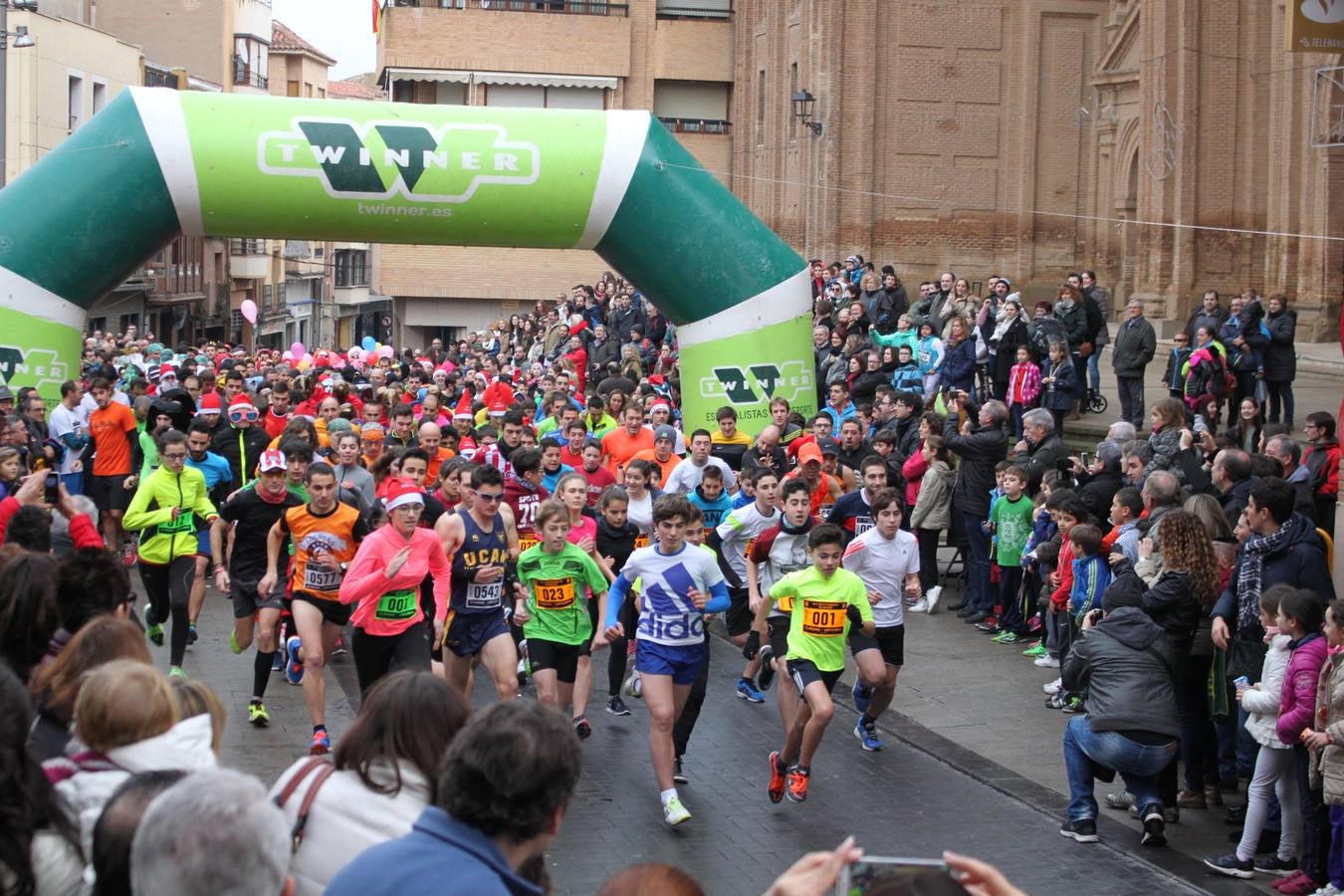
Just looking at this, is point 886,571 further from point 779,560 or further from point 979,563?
point 979,563

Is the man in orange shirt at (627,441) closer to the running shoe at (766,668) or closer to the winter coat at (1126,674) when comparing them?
the running shoe at (766,668)

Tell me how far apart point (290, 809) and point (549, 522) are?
18.7 feet

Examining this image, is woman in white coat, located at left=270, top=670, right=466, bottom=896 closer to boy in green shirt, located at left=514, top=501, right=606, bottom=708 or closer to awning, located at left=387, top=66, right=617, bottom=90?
boy in green shirt, located at left=514, top=501, right=606, bottom=708

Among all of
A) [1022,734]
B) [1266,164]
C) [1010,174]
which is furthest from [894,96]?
[1022,734]

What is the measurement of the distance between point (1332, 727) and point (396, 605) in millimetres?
4914

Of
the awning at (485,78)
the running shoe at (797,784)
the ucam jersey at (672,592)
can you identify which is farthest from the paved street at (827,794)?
the awning at (485,78)

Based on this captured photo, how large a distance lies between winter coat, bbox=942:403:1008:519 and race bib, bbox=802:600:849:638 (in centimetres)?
525

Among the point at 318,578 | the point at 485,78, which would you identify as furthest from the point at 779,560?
the point at 485,78

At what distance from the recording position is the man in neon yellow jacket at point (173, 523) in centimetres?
1153

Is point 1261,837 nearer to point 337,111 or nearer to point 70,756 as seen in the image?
point 70,756

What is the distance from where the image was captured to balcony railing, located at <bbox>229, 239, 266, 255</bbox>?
64.3 meters

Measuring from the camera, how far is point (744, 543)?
12.5 metres

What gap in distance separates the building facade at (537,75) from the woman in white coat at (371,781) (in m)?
41.6

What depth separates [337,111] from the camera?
52.3 feet
